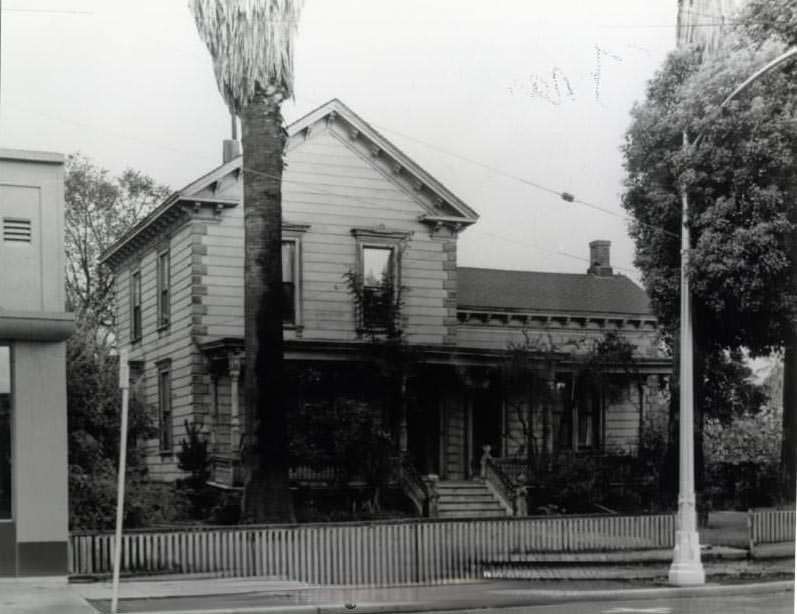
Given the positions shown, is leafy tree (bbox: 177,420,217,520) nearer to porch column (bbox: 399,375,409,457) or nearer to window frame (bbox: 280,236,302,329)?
window frame (bbox: 280,236,302,329)

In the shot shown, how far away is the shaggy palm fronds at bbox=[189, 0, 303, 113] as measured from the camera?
1080 centimetres

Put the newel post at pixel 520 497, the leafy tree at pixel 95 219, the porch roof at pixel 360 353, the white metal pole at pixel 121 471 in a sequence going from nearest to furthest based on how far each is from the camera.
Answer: the white metal pole at pixel 121 471, the leafy tree at pixel 95 219, the porch roof at pixel 360 353, the newel post at pixel 520 497

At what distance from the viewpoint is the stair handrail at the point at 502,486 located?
12.1 metres

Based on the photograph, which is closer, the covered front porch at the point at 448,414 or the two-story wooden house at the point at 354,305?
the two-story wooden house at the point at 354,305

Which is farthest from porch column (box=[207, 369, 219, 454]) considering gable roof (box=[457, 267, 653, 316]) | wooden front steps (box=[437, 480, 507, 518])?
gable roof (box=[457, 267, 653, 316])

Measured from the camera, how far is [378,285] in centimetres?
1162

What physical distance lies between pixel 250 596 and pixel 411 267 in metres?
3.60

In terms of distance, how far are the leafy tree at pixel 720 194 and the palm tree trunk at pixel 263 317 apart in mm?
3948

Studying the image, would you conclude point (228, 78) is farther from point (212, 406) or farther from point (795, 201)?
point (795, 201)

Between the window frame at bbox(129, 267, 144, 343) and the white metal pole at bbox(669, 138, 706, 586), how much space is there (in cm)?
585

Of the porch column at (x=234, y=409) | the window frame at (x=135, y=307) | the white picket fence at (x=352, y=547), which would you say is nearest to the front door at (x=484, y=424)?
the white picket fence at (x=352, y=547)

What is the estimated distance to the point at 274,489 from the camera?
37.4 ft

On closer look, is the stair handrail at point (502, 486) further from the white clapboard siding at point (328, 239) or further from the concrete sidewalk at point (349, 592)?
the white clapboard siding at point (328, 239)

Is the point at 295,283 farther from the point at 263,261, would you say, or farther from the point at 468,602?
the point at 468,602
